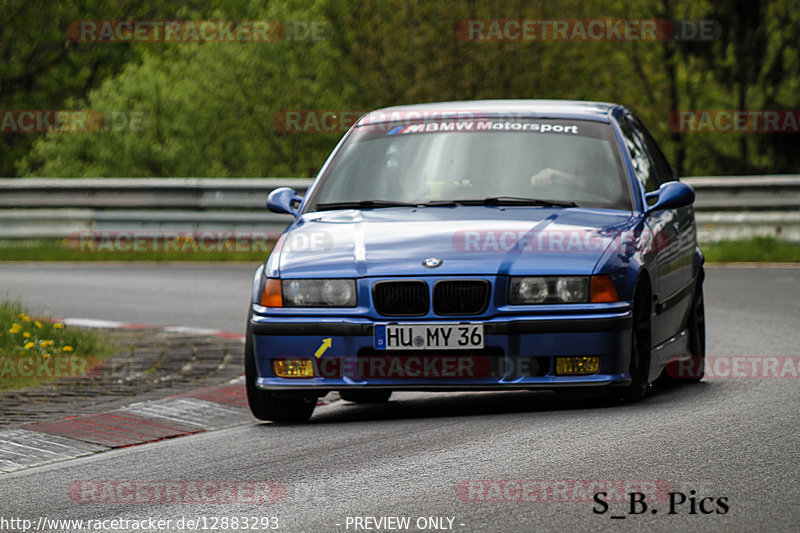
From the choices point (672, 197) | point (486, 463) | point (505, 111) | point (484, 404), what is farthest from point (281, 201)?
point (486, 463)

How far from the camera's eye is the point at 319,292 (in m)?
7.76

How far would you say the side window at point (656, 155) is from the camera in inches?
384

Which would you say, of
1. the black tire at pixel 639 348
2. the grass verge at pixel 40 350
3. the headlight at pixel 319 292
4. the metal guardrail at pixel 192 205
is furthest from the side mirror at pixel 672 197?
the metal guardrail at pixel 192 205

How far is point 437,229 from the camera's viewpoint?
796 cm

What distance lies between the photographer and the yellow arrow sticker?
25.3 ft

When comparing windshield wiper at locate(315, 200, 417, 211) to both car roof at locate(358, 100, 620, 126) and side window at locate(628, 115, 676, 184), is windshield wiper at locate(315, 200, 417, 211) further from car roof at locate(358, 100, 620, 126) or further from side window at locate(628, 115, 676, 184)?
side window at locate(628, 115, 676, 184)

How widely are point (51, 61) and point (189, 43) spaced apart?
625 centimetres

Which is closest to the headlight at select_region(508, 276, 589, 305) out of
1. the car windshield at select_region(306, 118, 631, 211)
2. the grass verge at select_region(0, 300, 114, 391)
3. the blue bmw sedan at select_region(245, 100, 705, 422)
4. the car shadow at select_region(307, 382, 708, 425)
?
the blue bmw sedan at select_region(245, 100, 705, 422)

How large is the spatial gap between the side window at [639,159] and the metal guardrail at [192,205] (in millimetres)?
10860

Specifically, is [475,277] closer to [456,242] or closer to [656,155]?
[456,242]

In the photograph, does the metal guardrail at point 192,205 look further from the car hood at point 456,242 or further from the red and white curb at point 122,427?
the car hood at point 456,242

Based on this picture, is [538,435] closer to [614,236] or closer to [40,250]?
[614,236]

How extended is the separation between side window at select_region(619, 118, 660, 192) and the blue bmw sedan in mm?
115

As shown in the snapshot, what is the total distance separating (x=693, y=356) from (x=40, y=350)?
4.56 meters
